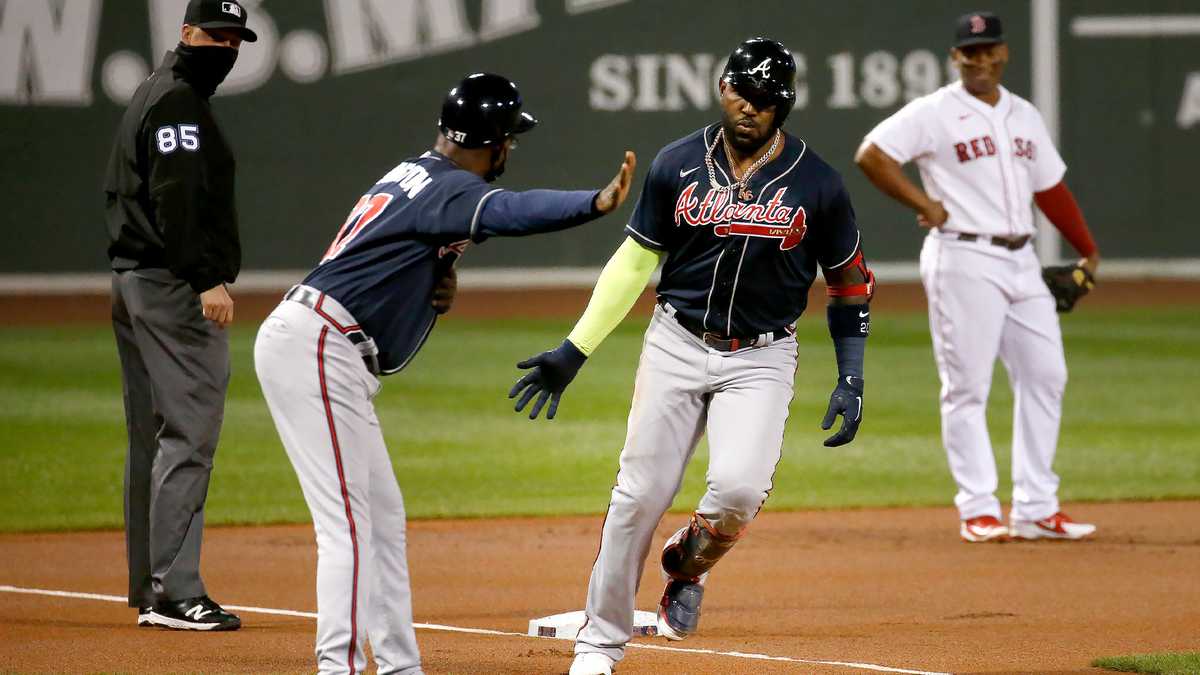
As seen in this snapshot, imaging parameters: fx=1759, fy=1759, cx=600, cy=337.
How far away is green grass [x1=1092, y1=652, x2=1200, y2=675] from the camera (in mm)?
5609

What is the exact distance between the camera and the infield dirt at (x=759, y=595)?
233 inches

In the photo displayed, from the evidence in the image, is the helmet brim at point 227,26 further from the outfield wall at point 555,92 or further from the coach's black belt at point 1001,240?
the outfield wall at point 555,92

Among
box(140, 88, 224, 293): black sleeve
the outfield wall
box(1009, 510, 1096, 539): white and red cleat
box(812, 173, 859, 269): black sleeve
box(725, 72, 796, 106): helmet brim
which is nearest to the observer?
box(725, 72, 796, 106): helmet brim

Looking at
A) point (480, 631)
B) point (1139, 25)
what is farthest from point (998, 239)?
point (1139, 25)

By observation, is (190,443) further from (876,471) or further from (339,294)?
(876,471)

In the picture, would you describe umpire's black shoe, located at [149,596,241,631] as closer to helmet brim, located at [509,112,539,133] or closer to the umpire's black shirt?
the umpire's black shirt

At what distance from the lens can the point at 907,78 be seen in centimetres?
2208

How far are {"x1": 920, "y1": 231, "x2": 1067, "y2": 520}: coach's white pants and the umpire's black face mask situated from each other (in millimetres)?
3672

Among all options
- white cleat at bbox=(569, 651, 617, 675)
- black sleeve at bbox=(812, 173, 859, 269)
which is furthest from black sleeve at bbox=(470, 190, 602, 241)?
white cleat at bbox=(569, 651, 617, 675)

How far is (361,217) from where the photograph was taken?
509 centimetres

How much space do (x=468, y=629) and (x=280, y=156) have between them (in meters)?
14.8

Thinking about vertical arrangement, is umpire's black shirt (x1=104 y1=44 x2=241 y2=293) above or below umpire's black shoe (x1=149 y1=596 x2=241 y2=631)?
above

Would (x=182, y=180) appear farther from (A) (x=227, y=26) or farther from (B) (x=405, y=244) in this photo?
(B) (x=405, y=244)

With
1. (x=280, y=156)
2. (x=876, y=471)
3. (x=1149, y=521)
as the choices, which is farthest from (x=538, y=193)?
(x=280, y=156)
